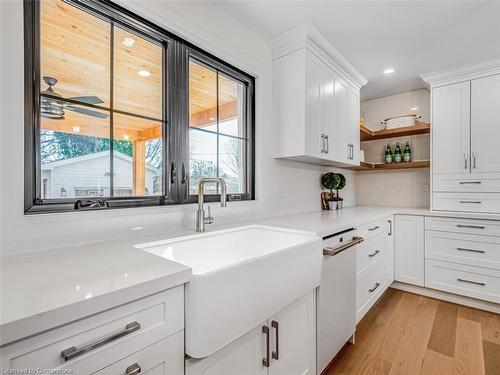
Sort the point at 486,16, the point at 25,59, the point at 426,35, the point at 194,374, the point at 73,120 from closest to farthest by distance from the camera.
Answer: the point at 194,374 < the point at 25,59 < the point at 73,120 < the point at 486,16 < the point at 426,35

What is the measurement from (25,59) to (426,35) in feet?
8.55

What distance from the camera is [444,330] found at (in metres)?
1.99

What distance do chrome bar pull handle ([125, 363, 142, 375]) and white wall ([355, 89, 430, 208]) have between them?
11.5 feet

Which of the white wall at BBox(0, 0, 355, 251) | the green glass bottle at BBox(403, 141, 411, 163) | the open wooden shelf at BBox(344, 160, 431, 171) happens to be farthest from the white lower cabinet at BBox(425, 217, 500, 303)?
the white wall at BBox(0, 0, 355, 251)

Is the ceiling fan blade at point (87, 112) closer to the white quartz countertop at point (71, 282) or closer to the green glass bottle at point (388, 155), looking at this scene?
the white quartz countertop at point (71, 282)

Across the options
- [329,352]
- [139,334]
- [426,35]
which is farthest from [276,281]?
[426,35]

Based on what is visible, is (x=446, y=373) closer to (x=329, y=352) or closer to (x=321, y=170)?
(x=329, y=352)

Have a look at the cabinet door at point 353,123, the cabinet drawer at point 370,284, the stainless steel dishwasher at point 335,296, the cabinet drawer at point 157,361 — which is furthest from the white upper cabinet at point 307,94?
the cabinet drawer at point 157,361

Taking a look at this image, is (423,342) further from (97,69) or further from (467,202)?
(97,69)

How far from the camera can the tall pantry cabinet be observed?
2.41 m

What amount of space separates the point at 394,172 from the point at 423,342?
7.04 feet

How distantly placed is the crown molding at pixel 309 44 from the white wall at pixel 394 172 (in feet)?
4.53

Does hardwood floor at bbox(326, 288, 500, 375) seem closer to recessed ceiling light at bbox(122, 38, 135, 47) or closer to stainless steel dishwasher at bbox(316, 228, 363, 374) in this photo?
stainless steel dishwasher at bbox(316, 228, 363, 374)

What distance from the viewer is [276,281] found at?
39.5 inches
